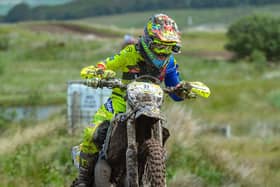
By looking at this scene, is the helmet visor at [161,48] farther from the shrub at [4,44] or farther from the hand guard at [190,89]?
the shrub at [4,44]

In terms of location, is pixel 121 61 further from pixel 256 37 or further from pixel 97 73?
pixel 256 37

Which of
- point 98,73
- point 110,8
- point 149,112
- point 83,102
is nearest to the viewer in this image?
point 149,112

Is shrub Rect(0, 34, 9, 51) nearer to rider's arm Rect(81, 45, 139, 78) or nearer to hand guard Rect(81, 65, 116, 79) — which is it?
rider's arm Rect(81, 45, 139, 78)

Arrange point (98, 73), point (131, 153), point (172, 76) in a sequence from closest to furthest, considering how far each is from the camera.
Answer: point (131, 153) < point (98, 73) < point (172, 76)

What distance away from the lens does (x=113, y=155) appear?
276 inches

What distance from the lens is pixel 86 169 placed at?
7.52 metres

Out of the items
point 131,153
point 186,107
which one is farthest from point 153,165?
point 186,107

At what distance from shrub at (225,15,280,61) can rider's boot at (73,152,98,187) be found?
5127 cm

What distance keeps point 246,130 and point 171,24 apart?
65.8 ft

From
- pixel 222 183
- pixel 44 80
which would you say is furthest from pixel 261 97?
pixel 222 183

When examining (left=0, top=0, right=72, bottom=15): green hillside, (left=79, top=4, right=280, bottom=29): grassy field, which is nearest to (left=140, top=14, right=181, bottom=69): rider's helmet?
(left=0, top=0, right=72, bottom=15): green hillside

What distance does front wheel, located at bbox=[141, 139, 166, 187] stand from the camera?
21.4 ft

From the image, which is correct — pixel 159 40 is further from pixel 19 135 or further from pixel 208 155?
pixel 19 135

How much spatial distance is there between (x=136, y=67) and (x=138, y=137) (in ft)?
2.88
